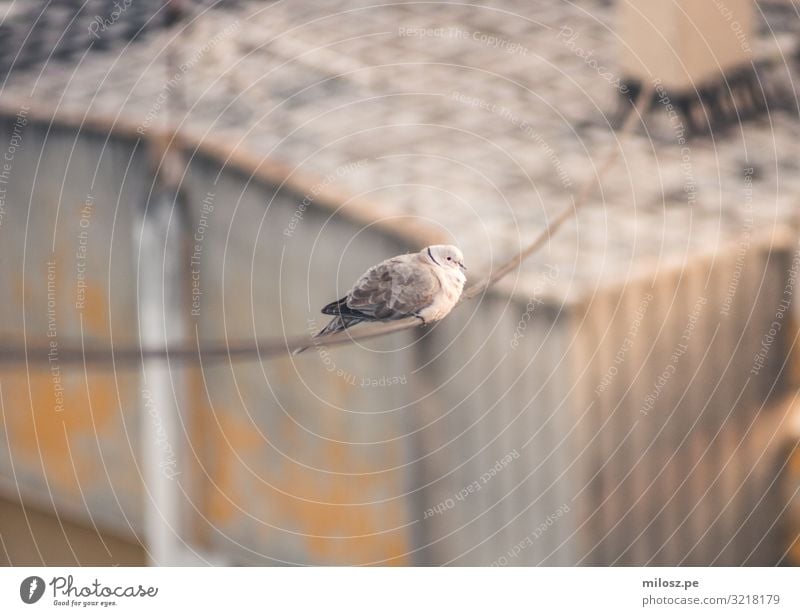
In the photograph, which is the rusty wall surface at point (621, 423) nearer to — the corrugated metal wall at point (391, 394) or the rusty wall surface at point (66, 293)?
the corrugated metal wall at point (391, 394)

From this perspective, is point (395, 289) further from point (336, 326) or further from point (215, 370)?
point (215, 370)

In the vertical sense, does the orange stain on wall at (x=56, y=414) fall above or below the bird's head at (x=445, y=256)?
below

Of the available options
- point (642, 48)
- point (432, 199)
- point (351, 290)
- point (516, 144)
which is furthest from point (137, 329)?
point (642, 48)

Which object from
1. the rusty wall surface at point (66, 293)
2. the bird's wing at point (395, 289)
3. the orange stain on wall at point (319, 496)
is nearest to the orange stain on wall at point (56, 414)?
the rusty wall surface at point (66, 293)

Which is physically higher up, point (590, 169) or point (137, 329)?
point (590, 169)
